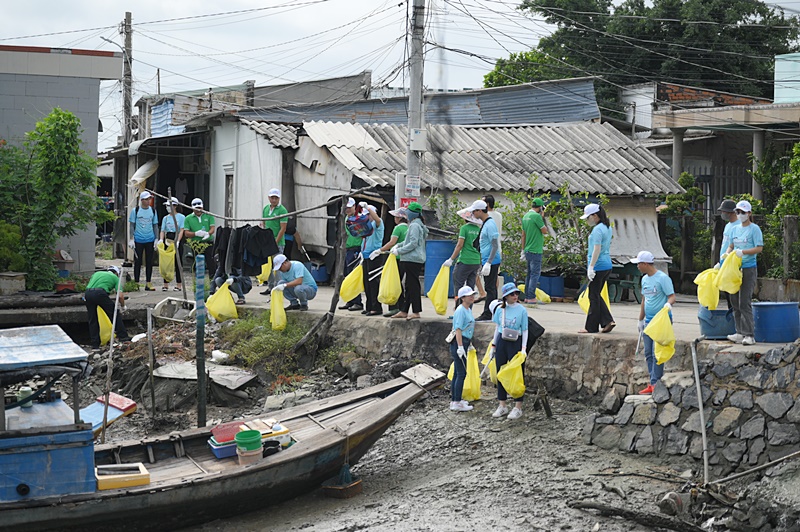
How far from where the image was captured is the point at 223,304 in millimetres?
15281

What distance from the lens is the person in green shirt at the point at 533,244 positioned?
14210 mm

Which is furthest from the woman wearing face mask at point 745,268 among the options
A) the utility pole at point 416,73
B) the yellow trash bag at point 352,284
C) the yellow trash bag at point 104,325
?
Answer: the yellow trash bag at point 104,325

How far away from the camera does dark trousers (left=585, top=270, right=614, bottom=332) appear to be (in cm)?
1170

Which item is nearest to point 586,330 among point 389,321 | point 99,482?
point 389,321

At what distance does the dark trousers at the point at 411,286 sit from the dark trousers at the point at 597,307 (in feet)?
8.83

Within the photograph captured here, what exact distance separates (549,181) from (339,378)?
6.51 metres

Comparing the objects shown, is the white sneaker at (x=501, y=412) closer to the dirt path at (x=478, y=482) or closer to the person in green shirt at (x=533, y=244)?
the dirt path at (x=478, y=482)

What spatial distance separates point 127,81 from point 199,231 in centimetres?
1525

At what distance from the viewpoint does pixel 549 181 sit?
17797 mm

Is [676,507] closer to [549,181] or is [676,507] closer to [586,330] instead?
[586,330]

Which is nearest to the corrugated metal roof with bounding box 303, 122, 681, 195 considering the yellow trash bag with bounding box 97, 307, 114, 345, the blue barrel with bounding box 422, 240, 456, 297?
the blue barrel with bounding box 422, 240, 456, 297

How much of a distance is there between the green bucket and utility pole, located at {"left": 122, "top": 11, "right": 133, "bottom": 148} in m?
22.2

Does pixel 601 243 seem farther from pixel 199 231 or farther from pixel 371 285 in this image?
pixel 199 231

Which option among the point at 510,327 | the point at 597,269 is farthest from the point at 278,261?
the point at 597,269
